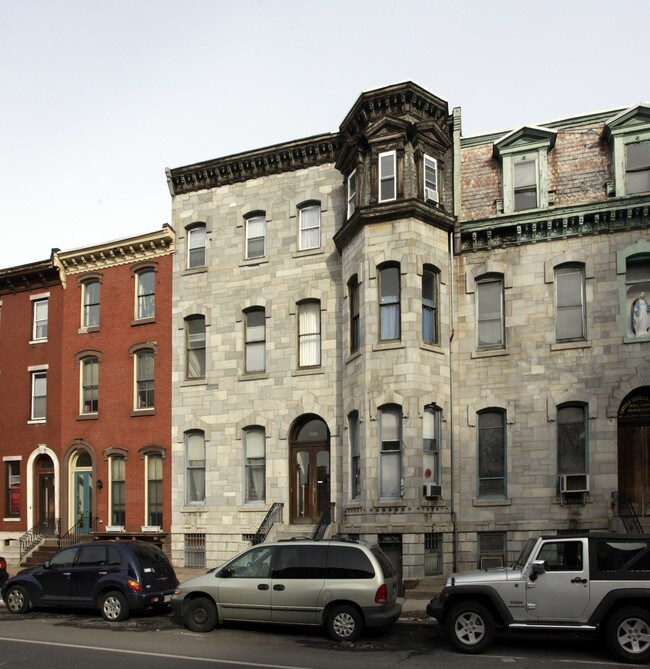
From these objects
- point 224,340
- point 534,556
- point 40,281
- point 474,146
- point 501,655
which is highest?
point 474,146

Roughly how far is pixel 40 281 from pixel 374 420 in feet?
51.9

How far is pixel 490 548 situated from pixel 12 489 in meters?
18.5

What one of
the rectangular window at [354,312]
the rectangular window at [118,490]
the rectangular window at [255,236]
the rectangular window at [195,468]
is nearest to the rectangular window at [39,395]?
the rectangular window at [118,490]

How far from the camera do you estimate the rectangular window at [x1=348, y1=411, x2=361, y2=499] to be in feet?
76.3

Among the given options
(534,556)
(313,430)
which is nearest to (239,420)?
(313,430)

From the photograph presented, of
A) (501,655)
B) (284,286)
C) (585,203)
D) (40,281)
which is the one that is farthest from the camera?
(40,281)

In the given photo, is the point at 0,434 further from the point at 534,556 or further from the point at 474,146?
the point at 534,556

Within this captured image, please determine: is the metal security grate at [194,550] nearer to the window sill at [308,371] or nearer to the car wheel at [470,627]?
the window sill at [308,371]

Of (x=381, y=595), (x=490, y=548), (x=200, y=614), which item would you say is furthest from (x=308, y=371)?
Answer: (x=381, y=595)

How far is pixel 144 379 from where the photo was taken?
28.8m

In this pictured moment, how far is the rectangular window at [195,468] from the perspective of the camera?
27.1m

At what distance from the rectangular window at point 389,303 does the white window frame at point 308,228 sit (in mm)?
3434

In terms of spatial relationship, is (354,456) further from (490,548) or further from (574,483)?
(574,483)

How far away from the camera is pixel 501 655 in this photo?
1355 centimetres
